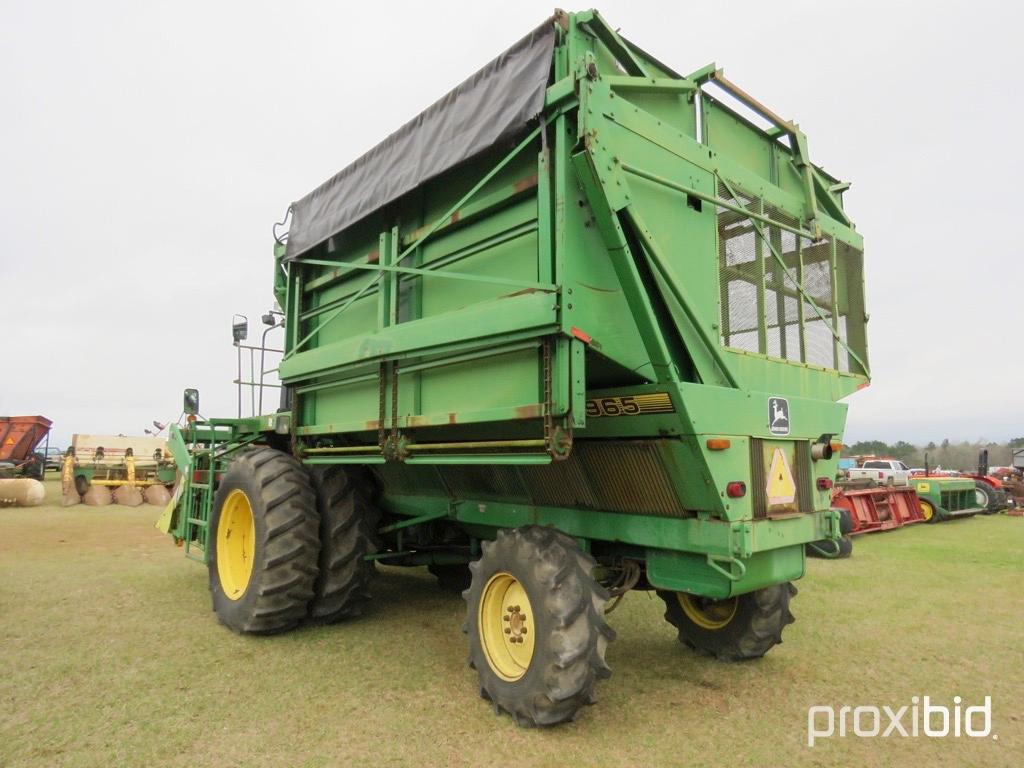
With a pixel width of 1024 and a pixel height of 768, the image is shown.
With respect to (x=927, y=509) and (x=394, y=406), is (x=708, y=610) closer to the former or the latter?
(x=394, y=406)

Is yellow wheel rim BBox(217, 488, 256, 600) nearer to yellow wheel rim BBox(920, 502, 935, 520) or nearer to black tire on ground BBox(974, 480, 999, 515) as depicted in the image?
yellow wheel rim BBox(920, 502, 935, 520)

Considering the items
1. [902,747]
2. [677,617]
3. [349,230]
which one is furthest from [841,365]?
[349,230]

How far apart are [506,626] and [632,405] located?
1.47 meters

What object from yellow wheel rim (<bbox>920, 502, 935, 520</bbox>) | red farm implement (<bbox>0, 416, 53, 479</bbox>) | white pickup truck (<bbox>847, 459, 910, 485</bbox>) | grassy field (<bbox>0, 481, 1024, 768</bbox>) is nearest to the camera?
grassy field (<bbox>0, 481, 1024, 768</bbox>)

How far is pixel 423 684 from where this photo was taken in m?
4.14

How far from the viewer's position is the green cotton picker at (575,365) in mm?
3404

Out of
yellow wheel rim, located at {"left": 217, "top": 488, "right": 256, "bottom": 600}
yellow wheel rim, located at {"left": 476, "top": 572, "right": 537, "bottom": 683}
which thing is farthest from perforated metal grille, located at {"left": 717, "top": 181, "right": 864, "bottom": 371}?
yellow wheel rim, located at {"left": 217, "top": 488, "right": 256, "bottom": 600}

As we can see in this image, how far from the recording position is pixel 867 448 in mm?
58062

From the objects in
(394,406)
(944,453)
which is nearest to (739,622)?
(394,406)

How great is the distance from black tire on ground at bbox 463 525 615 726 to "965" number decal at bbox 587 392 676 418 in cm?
72

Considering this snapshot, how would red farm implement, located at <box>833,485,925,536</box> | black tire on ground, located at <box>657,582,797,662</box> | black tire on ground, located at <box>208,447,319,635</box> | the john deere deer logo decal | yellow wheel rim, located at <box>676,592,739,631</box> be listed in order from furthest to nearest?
red farm implement, located at <box>833,485,925,536</box> < black tire on ground, located at <box>208,447,319,635</box> < yellow wheel rim, located at <box>676,592,739,631</box> < black tire on ground, located at <box>657,582,797,662</box> < the john deere deer logo decal

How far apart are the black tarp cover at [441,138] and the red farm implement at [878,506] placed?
9530mm

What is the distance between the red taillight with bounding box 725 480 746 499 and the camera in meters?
3.48

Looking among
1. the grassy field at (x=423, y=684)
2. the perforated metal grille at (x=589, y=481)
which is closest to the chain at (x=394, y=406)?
the perforated metal grille at (x=589, y=481)
